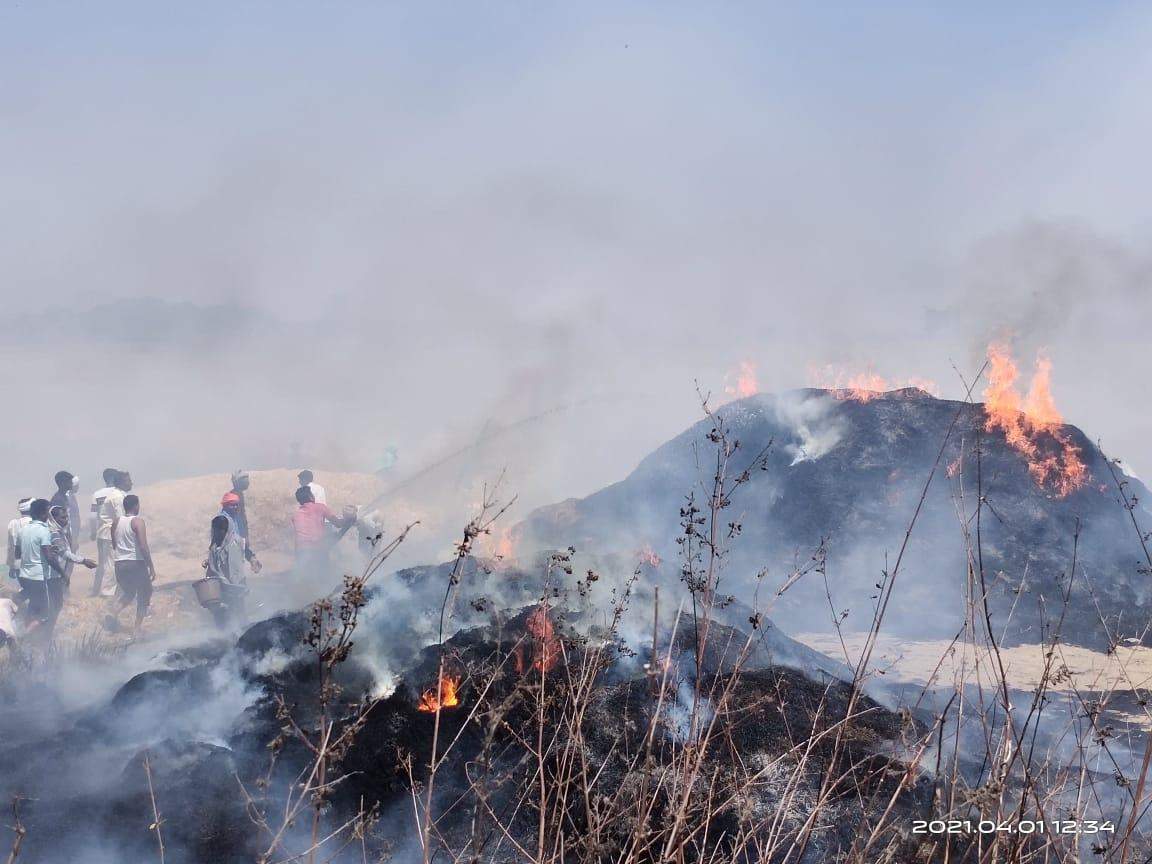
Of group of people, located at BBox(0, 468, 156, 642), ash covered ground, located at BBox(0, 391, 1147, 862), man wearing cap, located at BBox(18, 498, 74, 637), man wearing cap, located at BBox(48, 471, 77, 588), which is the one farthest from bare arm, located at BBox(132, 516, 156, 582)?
man wearing cap, located at BBox(48, 471, 77, 588)

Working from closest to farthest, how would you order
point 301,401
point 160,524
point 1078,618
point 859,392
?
point 1078,618 → point 859,392 → point 160,524 → point 301,401

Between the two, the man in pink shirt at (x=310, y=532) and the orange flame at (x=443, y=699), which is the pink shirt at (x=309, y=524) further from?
the orange flame at (x=443, y=699)

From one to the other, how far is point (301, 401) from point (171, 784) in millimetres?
37724

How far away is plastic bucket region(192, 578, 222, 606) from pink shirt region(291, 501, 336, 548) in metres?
1.99

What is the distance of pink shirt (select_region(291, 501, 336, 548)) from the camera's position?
12.9 m

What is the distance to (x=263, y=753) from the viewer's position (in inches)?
234

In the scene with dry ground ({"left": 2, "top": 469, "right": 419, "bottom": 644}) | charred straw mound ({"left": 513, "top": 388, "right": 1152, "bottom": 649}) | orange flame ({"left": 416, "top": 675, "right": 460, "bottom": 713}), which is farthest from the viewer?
dry ground ({"left": 2, "top": 469, "right": 419, "bottom": 644})

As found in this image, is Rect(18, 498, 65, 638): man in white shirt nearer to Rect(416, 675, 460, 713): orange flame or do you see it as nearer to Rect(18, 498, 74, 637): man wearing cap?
Rect(18, 498, 74, 637): man wearing cap

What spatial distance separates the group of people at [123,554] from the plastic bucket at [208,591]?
1cm

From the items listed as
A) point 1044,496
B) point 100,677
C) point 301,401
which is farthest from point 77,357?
point 1044,496

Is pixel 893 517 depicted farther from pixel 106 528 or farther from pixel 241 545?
pixel 106 528

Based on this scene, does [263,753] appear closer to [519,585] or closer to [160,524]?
[519,585]

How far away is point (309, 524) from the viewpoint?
12906mm

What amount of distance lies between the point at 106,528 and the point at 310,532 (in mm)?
3743
